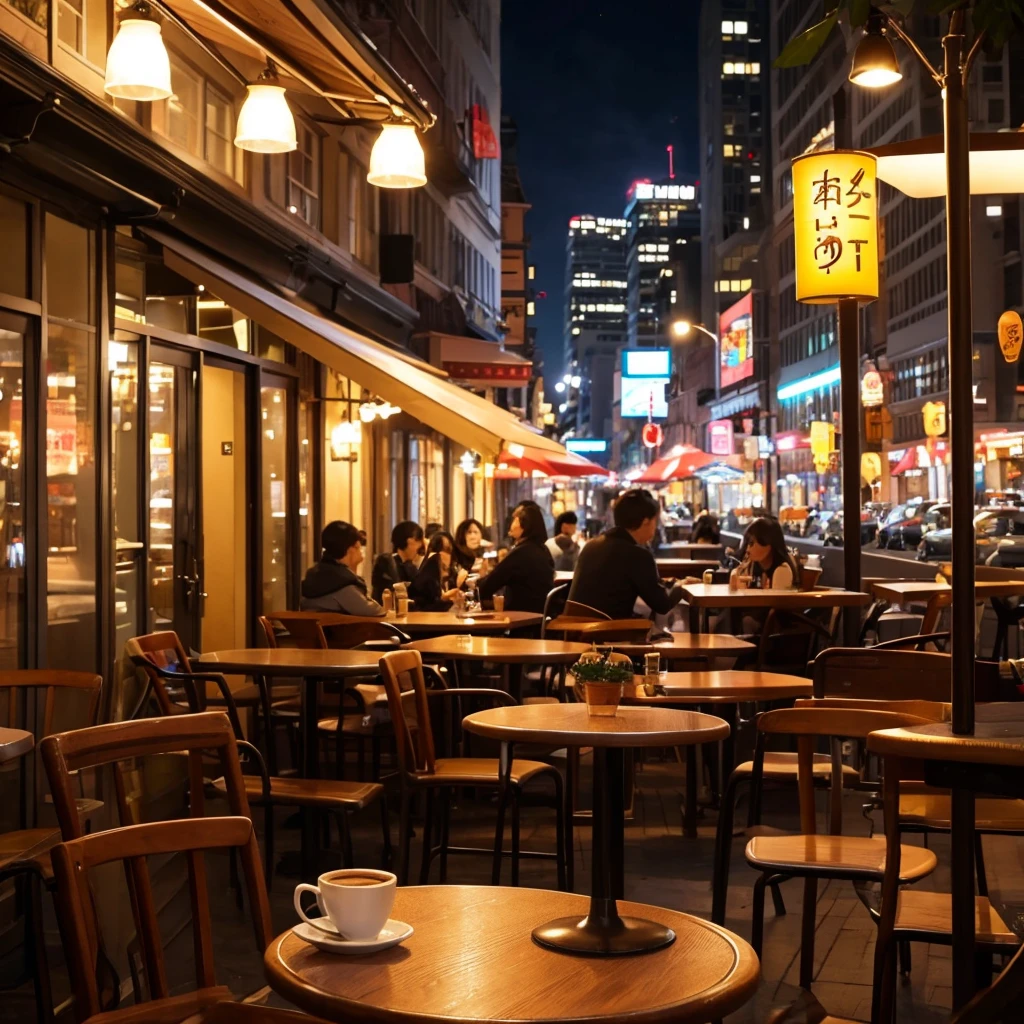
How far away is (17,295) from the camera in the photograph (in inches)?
317

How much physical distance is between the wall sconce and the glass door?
5300 millimetres

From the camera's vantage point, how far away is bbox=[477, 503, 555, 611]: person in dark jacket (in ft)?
39.8

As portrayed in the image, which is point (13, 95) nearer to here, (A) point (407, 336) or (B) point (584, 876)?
(B) point (584, 876)

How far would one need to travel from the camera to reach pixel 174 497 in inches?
455

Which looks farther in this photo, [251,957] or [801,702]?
[251,957]

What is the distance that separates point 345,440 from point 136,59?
10.1 meters

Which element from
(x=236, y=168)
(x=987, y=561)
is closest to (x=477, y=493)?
(x=987, y=561)

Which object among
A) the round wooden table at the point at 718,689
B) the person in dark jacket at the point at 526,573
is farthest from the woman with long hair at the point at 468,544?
the round wooden table at the point at 718,689

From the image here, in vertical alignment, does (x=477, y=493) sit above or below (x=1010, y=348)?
below

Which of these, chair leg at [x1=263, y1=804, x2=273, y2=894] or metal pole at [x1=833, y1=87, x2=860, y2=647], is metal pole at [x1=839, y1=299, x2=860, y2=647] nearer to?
metal pole at [x1=833, y1=87, x2=860, y2=647]

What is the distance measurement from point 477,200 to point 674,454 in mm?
8157

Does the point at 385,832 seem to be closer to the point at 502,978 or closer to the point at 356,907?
the point at 356,907

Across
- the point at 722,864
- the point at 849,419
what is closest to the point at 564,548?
the point at 849,419

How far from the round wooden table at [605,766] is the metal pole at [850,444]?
7415 millimetres
